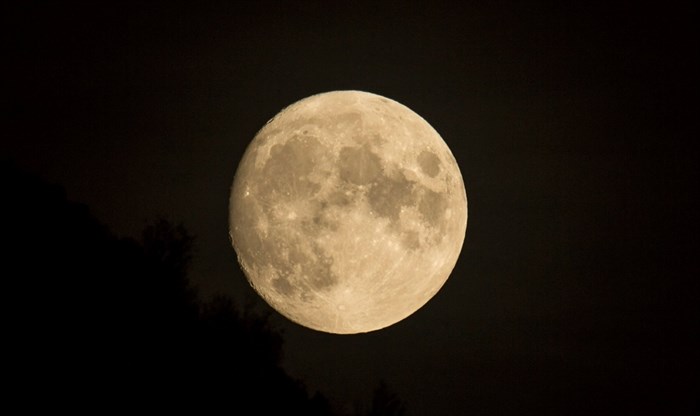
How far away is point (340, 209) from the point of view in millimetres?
8773

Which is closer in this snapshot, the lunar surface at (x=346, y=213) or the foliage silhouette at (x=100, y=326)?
the foliage silhouette at (x=100, y=326)

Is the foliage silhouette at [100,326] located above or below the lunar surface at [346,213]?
below

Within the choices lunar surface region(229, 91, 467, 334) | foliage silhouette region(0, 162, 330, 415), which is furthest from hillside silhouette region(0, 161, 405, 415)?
lunar surface region(229, 91, 467, 334)

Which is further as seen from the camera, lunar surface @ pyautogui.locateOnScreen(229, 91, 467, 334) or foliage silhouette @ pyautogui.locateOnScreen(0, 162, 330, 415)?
lunar surface @ pyautogui.locateOnScreen(229, 91, 467, 334)

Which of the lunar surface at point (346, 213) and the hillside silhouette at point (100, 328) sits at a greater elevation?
the lunar surface at point (346, 213)

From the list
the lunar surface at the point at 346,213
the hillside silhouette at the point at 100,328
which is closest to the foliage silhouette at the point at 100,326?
the hillside silhouette at the point at 100,328

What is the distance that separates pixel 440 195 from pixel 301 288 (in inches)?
101

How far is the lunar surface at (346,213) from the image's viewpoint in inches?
349

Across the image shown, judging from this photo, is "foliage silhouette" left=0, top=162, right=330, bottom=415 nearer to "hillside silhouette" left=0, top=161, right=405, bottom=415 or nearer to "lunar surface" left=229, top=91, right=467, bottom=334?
"hillside silhouette" left=0, top=161, right=405, bottom=415

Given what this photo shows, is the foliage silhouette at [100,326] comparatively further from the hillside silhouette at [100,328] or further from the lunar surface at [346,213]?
the lunar surface at [346,213]

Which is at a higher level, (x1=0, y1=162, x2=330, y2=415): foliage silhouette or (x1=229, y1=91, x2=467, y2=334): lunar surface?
(x1=229, y1=91, x2=467, y2=334): lunar surface

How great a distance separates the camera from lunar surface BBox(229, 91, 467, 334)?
888 cm

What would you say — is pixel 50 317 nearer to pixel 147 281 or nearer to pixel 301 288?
pixel 147 281

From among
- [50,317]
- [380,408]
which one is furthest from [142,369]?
[380,408]
